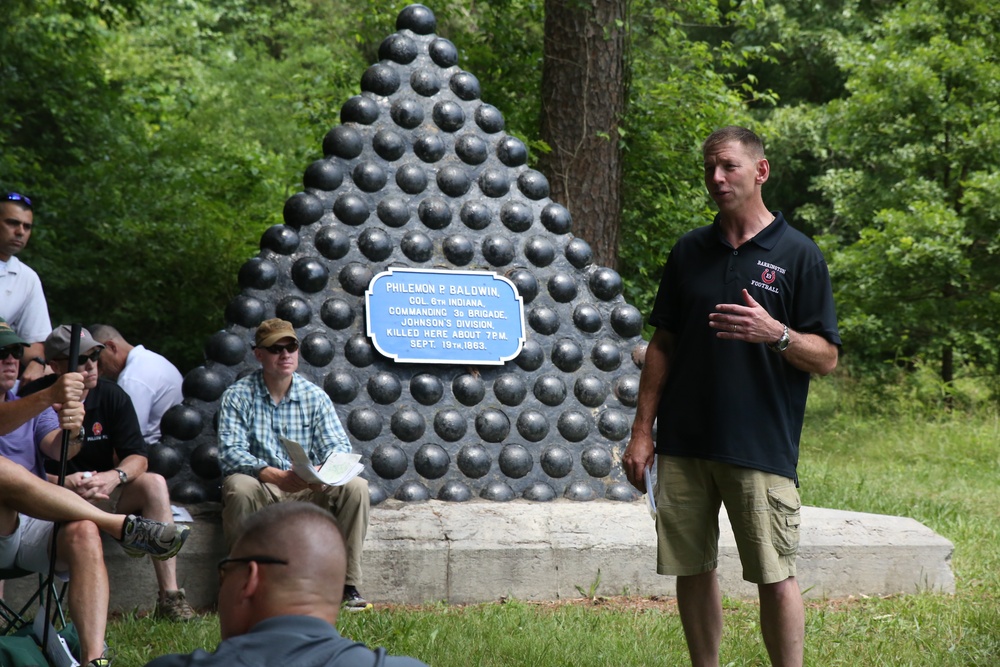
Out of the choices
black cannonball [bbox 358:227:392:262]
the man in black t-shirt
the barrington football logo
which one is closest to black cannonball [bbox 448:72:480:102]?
black cannonball [bbox 358:227:392:262]

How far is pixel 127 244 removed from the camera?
11.6 metres

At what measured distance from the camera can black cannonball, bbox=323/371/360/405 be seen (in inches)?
251

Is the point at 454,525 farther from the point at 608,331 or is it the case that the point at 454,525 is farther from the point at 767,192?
the point at 767,192

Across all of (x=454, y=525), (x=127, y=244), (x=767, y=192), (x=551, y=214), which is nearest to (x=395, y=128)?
(x=551, y=214)

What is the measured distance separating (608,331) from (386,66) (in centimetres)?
208

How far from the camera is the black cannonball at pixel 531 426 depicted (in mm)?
6676

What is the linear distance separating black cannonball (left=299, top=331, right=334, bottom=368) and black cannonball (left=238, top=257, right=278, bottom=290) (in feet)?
1.26

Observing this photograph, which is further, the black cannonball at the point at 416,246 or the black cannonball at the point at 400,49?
the black cannonball at the point at 400,49

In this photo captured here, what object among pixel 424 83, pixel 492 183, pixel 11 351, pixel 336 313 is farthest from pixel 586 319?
pixel 11 351

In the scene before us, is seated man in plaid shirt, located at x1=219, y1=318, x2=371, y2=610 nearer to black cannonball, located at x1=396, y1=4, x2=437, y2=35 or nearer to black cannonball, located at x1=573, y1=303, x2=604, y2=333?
black cannonball, located at x1=573, y1=303, x2=604, y2=333

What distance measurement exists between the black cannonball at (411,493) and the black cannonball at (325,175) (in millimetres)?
1777

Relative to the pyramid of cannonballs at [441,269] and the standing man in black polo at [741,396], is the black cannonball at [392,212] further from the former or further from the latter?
the standing man in black polo at [741,396]

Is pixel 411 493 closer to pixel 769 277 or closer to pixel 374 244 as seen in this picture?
pixel 374 244

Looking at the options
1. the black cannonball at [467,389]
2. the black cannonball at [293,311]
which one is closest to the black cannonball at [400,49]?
the black cannonball at [293,311]
